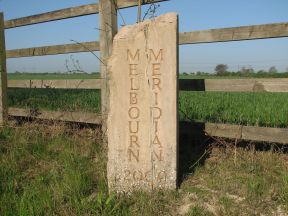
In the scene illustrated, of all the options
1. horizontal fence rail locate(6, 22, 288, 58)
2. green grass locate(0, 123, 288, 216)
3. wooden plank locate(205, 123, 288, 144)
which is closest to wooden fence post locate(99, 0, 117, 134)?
green grass locate(0, 123, 288, 216)

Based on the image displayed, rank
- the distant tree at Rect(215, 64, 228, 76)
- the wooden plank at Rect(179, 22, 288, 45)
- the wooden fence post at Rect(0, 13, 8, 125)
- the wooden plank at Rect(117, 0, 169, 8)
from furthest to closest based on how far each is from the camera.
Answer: the distant tree at Rect(215, 64, 228, 76)
the wooden fence post at Rect(0, 13, 8, 125)
the wooden plank at Rect(117, 0, 169, 8)
the wooden plank at Rect(179, 22, 288, 45)

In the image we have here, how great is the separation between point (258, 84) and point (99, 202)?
6.13 feet

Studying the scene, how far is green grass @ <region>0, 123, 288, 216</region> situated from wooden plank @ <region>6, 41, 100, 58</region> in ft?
4.06

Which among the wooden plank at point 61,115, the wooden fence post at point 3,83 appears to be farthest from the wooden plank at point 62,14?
the wooden plank at point 61,115

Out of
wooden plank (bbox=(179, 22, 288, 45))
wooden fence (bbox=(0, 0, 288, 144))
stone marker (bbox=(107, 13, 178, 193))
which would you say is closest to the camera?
stone marker (bbox=(107, 13, 178, 193))

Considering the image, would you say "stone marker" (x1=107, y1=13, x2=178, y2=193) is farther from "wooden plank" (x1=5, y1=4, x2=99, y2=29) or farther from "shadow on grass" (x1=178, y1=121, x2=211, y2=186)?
"wooden plank" (x1=5, y1=4, x2=99, y2=29)

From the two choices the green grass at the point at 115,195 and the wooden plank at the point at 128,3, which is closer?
the green grass at the point at 115,195

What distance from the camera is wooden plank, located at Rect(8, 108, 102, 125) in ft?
13.5

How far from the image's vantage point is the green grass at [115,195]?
251 centimetres

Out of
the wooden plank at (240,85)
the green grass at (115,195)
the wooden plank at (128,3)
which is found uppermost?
the wooden plank at (128,3)

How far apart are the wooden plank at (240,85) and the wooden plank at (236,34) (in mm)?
416

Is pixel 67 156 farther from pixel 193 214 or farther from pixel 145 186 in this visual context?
pixel 193 214

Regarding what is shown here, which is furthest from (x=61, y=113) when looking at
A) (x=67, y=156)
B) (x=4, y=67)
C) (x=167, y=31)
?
(x=167, y=31)

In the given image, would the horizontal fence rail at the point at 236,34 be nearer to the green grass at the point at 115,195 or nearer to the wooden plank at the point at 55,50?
the green grass at the point at 115,195
